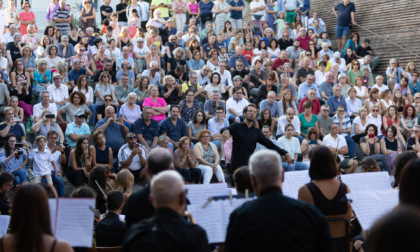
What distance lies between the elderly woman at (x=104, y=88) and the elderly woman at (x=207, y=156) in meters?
2.63

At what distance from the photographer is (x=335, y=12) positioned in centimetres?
2092

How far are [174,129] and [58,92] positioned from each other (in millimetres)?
2675

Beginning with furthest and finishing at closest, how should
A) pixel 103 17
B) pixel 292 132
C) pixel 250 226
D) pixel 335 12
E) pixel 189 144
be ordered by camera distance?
pixel 335 12
pixel 103 17
pixel 292 132
pixel 189 144
pixel 250 226

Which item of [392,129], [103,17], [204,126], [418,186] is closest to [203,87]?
[204,126]

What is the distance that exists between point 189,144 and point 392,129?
4.63 meters

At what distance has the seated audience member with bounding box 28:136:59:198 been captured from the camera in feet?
35.3

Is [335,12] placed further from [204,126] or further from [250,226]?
[250,226]

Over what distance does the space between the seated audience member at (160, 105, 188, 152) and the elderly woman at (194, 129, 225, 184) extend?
0.70 m

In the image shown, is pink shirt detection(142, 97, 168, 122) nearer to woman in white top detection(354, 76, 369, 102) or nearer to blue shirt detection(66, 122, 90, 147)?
blue shirt detection(66, 122, 90, 147)

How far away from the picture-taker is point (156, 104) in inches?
527

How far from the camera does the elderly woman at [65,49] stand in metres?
15.5

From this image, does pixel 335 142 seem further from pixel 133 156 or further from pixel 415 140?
pixel 133 156

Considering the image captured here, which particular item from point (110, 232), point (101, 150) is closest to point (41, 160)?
point (101, 150)

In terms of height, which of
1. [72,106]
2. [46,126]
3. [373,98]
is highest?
[72,106]
